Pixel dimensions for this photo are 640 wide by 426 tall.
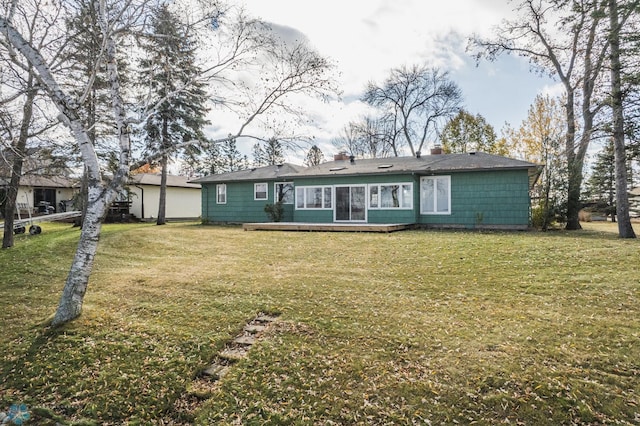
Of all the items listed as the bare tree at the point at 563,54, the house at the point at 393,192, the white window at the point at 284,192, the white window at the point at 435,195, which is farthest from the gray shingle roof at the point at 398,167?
the bare tree at the point at 563,54

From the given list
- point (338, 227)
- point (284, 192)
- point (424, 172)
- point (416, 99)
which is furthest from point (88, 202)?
point (416, 99)

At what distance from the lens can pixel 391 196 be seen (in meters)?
15.0

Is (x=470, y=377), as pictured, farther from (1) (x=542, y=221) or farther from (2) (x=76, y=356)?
(1) (x=542, y=221)

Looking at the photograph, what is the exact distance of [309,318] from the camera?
4.79 meters

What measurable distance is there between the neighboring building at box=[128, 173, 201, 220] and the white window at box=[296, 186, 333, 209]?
10.7 metres

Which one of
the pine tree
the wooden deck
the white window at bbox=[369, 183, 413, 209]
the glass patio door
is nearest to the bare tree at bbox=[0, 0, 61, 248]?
the wooden deck

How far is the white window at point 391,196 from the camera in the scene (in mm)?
14680

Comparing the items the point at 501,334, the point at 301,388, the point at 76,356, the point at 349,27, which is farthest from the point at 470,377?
the point at 349,27

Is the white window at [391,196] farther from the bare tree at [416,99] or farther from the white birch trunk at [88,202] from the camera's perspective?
the bare tree at [416,99]

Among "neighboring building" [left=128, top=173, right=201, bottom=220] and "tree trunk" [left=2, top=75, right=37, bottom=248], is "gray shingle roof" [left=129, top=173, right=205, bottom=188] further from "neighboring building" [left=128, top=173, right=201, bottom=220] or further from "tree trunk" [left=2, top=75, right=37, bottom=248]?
"tree trunk" [left=2, top=75, right=37, bottom=248]

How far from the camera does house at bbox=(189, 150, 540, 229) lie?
13273 mm

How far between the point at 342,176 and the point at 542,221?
7.78 m

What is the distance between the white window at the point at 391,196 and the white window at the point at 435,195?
570mm

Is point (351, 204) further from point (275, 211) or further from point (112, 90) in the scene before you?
point (112, 90)
